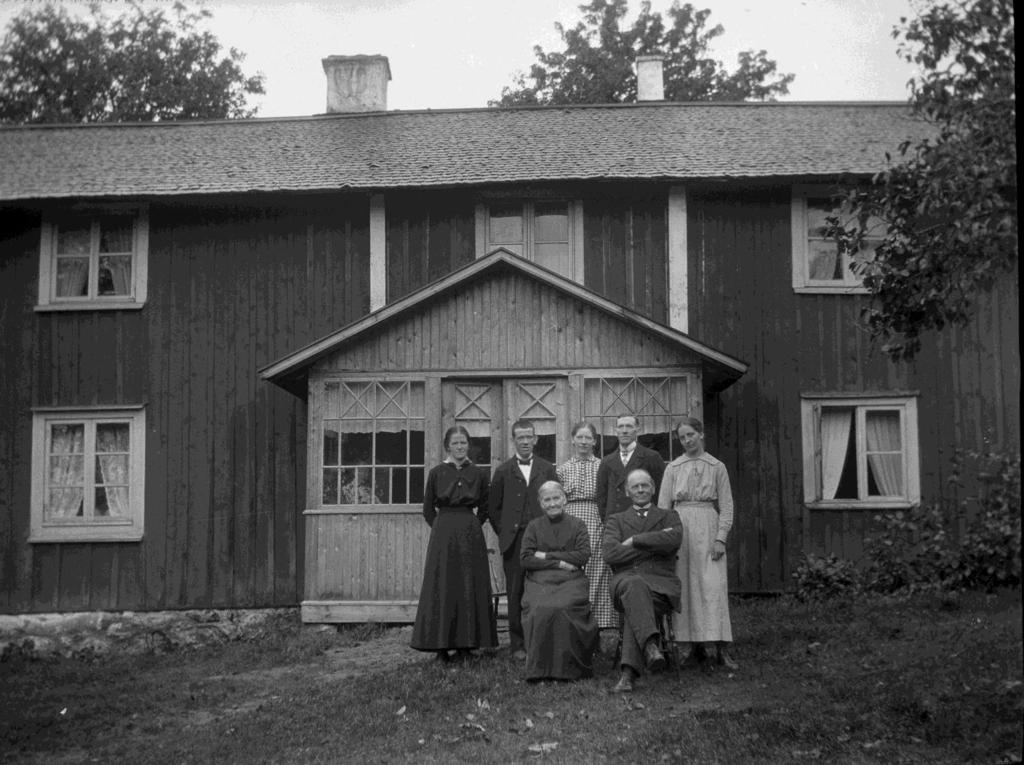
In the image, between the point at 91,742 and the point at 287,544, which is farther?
the point at 287,544

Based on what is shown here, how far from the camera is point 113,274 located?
48.3 feet

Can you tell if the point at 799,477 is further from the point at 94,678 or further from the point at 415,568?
the point at 94,678

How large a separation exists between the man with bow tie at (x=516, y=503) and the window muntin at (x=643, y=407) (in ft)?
7.29

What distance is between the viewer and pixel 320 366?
42.6 ft

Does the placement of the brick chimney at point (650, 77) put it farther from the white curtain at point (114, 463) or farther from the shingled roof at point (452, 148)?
the white curtain at point (114, 463)

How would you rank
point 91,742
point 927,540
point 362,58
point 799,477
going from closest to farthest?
point 91,742, point 927,540, point 799,477, point 362,58

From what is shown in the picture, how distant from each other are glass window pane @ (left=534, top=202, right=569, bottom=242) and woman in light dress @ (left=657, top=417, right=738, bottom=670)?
5.23 m

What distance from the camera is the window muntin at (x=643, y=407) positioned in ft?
41.8

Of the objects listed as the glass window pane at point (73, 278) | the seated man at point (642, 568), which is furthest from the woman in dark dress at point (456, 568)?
the glass window pane at point (73, 278)

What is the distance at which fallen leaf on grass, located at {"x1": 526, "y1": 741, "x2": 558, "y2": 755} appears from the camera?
7.52m

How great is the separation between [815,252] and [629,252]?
2195 mm

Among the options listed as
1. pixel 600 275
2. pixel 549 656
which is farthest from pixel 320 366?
pixel 549 656

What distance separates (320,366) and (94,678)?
3843mm

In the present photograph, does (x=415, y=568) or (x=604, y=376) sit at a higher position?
(x=604, y=376)
